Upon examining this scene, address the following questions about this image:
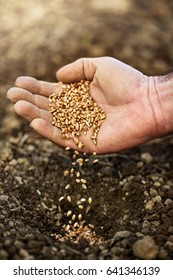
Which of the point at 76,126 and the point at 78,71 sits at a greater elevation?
the point at 78,71

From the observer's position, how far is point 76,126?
244cm

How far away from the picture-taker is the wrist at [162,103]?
7.91 feet

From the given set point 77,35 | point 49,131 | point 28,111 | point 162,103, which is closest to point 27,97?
point 28,111

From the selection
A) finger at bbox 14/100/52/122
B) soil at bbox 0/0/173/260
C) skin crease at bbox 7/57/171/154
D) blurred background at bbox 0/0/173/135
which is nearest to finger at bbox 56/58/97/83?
skin crease at bbox 7/57/171/154

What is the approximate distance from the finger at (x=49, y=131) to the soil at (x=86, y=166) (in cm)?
25

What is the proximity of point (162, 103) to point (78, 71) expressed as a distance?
492mm

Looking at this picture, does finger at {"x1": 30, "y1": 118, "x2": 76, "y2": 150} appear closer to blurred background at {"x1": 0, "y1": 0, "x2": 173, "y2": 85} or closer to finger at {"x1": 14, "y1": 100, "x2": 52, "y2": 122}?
finger at {"x1": 14, "y1": 100, "x2": 52, "y2": 122}

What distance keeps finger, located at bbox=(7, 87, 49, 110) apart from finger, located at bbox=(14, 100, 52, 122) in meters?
0.06

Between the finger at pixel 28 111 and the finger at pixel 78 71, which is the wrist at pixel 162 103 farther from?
the finger at pixel 28 111

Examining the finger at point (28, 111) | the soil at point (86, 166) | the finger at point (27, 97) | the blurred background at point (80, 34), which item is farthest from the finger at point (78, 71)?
the blurred background at point (80, 34)

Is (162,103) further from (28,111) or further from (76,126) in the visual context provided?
(28,111)

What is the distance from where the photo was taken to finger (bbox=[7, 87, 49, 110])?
2385 mm
